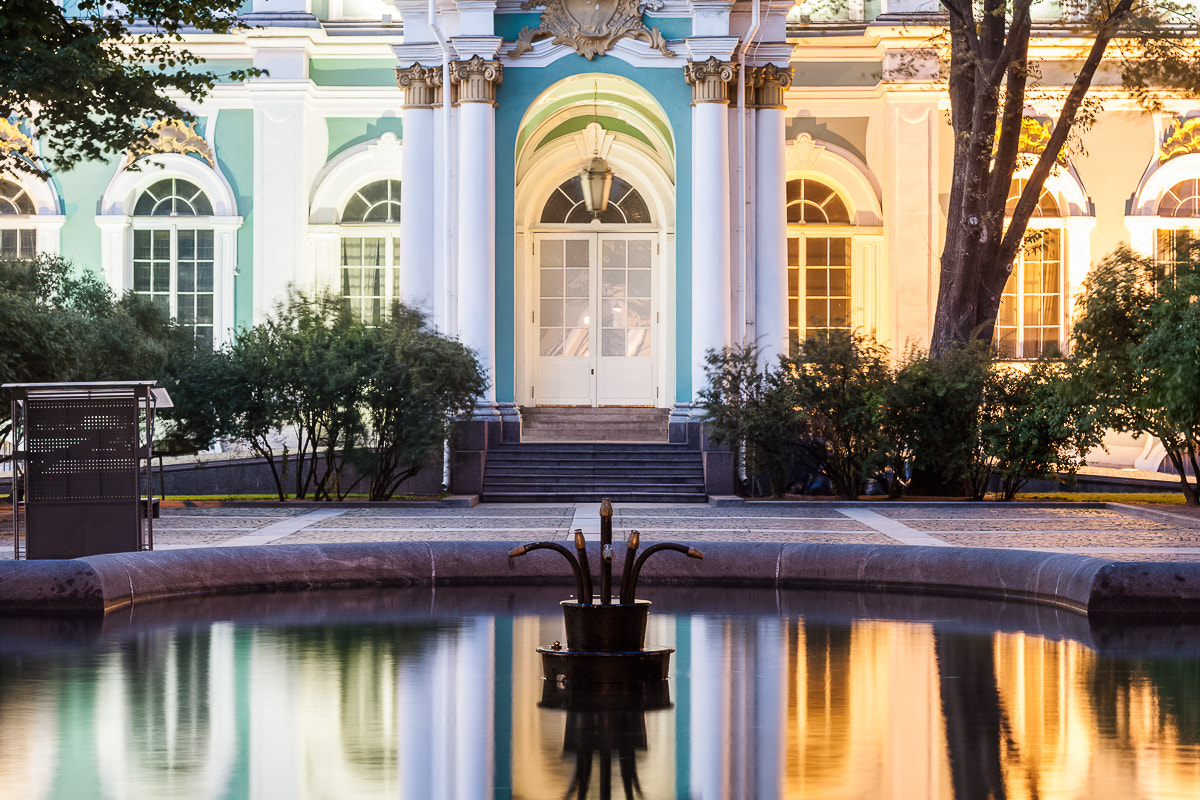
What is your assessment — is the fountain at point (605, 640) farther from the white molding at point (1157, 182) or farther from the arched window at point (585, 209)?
the white molding at point (1157, 182)

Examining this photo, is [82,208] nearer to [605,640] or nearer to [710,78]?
[710,78]

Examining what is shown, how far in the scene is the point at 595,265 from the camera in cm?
2467

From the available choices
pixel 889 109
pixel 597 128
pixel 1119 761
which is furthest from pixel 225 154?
pixel 1119 761

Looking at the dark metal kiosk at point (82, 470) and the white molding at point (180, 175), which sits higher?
the white molding at point (180, 175)

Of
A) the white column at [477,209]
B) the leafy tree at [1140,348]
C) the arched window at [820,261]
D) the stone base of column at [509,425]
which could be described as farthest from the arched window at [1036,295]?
the white column at [477,209]

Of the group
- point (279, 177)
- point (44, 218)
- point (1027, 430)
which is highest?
point (279, 177)

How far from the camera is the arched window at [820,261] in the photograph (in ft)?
85.2

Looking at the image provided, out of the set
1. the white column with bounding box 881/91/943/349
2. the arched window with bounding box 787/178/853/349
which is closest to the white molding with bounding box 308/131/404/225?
the arched window with bounding box 787/178/853/349

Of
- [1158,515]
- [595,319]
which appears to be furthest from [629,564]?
[595,319]

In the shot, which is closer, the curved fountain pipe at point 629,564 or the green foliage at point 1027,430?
the curved fountain pipe at point 629,564

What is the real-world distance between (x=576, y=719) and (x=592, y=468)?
13.6 meters

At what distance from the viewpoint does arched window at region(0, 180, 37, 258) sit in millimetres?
26281

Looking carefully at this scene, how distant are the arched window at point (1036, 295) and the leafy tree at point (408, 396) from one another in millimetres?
11785

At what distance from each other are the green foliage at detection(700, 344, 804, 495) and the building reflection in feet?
31.3
